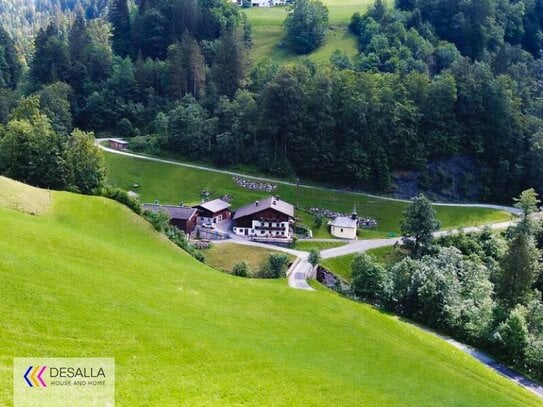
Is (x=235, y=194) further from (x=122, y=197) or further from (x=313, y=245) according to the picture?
(x=122, y=197)

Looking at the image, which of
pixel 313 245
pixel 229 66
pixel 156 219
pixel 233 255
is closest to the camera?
pixel 156 219

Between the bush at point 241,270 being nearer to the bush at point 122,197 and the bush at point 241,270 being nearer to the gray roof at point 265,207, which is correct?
the bush at point 122,197

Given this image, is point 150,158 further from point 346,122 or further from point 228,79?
point 346,122

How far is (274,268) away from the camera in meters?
57.5

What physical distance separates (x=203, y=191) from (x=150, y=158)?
13.2 meters

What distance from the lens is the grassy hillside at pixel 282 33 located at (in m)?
128

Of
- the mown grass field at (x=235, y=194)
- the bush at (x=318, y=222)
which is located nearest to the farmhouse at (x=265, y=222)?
the bush at (x=318, y=222)

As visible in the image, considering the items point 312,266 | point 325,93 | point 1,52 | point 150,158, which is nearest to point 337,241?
point 312,266

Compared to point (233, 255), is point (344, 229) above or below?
above

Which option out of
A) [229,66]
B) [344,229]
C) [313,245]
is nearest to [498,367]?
[313,245]

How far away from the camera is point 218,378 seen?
24.0 m

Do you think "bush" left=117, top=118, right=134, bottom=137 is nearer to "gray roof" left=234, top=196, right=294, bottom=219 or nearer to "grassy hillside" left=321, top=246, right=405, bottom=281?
"gray roof" left=234, top=196, right=294, bottom=219

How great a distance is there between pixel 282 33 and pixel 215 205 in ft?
258

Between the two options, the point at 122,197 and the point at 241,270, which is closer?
the point at 122,197
